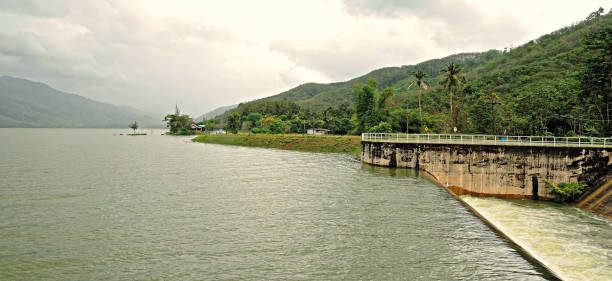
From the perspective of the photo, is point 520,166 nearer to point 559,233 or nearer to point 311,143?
point 559,233

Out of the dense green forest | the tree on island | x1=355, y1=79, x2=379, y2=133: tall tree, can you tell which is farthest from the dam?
the tree on island

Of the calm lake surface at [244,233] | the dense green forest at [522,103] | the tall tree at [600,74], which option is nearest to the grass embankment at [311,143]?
the dense green forest at [522,103]

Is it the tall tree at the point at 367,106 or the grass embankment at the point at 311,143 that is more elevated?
the tall tree at the point at 367,106

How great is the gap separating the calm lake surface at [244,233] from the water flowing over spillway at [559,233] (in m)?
1.69

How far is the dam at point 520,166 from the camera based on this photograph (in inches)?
1231

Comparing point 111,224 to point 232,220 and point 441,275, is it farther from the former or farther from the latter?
point 441,275

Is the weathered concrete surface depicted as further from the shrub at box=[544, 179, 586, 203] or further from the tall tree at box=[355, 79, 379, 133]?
the tall tree at box=[355, 79, 379, 133]

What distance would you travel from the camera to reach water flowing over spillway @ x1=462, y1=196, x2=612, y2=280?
16.6 metres

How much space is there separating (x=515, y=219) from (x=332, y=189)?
54.1 ft

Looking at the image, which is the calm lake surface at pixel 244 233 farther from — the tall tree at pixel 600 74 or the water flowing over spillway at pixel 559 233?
the tall tree at pixel 600 74

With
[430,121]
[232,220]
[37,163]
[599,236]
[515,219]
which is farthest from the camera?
[430,121]

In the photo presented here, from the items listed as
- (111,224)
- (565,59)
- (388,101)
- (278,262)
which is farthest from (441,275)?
(565,59)

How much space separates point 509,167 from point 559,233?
14537 millimetres

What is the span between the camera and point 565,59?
4567 inches
